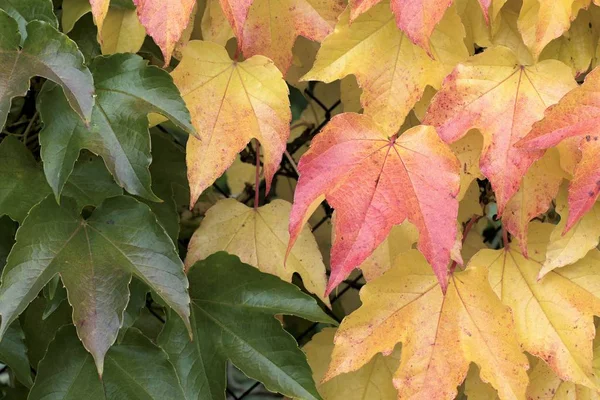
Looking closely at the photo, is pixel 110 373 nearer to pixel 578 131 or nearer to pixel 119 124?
pixel 119 124

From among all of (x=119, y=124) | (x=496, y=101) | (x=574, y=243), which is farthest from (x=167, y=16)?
(x=574, y=243)

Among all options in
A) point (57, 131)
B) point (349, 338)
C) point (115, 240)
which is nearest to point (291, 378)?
point (349, 338)

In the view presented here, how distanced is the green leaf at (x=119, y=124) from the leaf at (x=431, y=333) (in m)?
0.27

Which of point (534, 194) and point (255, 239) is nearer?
point (534, 194)

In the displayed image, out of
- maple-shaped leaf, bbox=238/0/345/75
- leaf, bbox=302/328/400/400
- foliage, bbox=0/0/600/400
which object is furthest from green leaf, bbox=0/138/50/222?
leaf, bbox=302/328/400/400

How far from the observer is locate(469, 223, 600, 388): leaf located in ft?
2.50

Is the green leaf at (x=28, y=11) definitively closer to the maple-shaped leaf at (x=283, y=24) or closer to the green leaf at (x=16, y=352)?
the maple-shaped leaf at (x=283, y=24)

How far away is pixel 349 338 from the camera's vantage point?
79 centimetres

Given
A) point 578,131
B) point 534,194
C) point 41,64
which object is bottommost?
point 534,194

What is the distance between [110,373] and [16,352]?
0.11m

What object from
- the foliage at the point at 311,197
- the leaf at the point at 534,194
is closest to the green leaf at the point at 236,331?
the foliage at the point at 311,197

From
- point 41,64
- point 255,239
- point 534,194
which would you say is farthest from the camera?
point 255,239

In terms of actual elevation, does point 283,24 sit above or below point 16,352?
above

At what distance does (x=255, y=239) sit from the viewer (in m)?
0.89
